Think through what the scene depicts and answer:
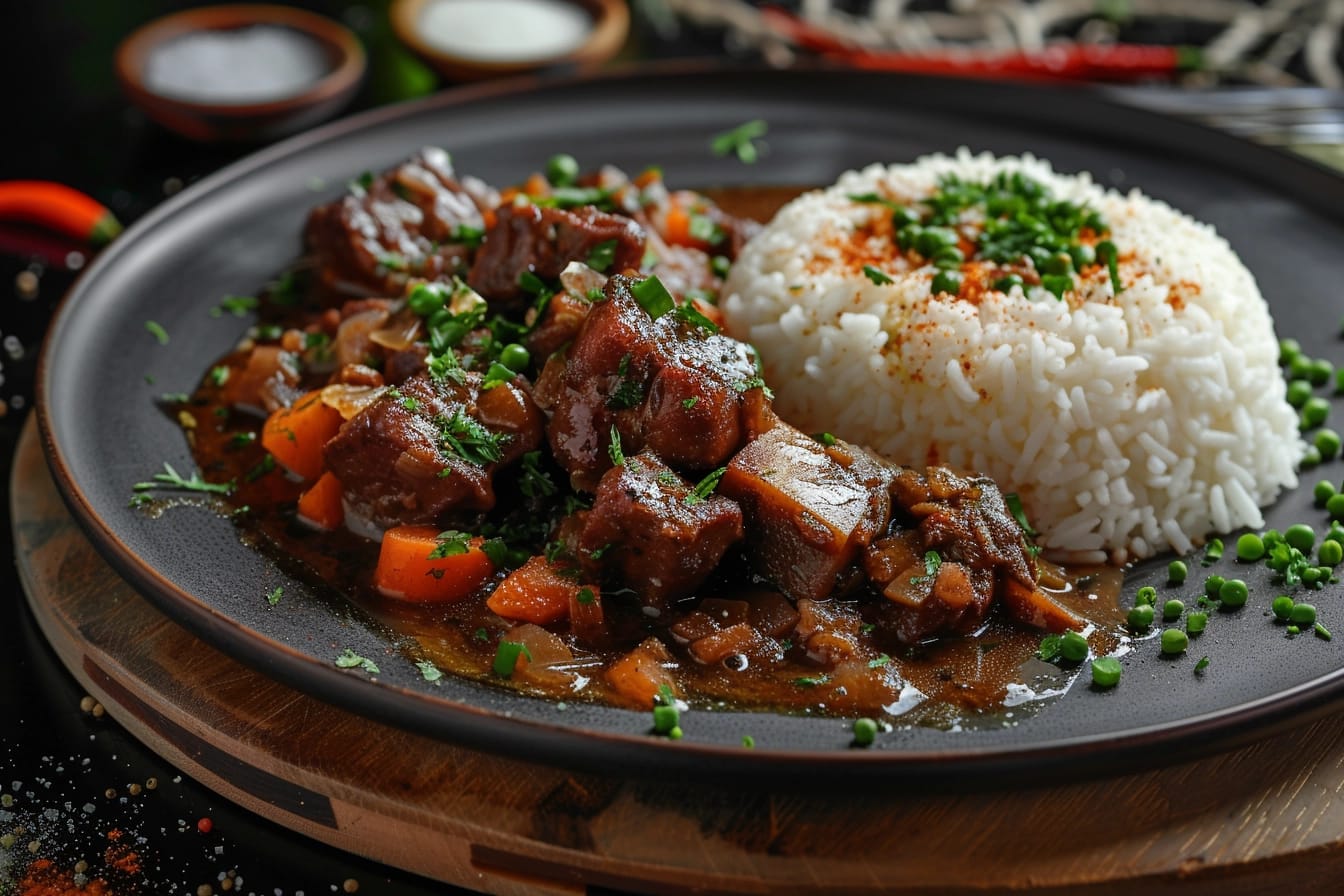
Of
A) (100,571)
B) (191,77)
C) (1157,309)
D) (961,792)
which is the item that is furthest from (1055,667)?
(191,77)

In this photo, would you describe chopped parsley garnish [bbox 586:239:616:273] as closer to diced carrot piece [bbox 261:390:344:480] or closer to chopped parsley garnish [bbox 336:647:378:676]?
diced carrot piece [bbox 261:390:344:480]

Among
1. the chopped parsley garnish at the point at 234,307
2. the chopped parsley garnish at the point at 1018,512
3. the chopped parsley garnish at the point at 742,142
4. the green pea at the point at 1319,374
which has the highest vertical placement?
the green pea at the point at 1319,374

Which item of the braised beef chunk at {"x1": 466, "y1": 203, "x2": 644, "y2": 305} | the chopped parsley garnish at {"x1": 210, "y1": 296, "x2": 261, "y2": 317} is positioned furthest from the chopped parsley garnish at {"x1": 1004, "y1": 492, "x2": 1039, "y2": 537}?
the chopped parsley garnish at {"x1": 210, "y1": 296, "x2": 261, "y2": 317}

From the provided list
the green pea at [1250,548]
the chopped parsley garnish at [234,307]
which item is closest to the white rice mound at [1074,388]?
the green pea at [1250,548]

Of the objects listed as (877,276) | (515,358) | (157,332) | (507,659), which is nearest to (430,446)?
(515,358)

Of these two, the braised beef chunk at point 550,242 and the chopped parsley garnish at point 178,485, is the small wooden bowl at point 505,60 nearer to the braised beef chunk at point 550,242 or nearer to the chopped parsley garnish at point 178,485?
the braised beef chunk at point 550,242

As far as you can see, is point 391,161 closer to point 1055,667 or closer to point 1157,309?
point 1157,309

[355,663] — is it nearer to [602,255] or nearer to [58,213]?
[602,255]
